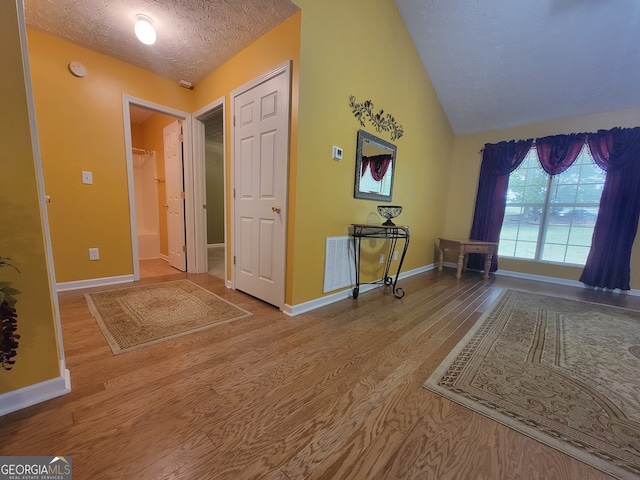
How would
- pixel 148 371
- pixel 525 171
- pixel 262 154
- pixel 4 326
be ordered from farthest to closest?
1. pixel 525 171
2. pixel 262 154
3. pixel 148 371
4. pixel 4 326

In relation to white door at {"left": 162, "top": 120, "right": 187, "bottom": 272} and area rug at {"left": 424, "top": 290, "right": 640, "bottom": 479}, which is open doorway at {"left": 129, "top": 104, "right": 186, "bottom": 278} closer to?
white door at {"left": 162, "top": 120, "right": 187, "bottom": 272}

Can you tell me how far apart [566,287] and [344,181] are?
365 cm

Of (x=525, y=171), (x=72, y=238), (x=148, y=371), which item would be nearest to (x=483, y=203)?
(x=525, y=171)

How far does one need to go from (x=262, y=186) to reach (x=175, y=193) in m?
1.79

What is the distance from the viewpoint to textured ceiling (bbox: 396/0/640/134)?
8.13 ft

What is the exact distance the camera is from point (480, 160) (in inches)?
166

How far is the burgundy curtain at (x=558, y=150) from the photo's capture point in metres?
3.39

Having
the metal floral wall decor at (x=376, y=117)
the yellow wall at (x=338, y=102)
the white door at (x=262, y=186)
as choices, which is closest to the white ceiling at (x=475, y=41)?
the yellow wall at (x=338, y=102)

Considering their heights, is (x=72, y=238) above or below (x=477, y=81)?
below

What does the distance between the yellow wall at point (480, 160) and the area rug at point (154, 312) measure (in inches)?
164

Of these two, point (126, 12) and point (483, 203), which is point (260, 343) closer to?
point (126, 12)

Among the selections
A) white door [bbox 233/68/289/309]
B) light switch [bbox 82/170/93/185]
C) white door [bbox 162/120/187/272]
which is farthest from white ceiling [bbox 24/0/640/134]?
light switch [bbox 82/170/93/185]

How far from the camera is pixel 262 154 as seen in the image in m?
2.20

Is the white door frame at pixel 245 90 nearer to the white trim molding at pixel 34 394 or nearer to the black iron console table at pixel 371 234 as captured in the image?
the black iron console table at pixel 371 234
